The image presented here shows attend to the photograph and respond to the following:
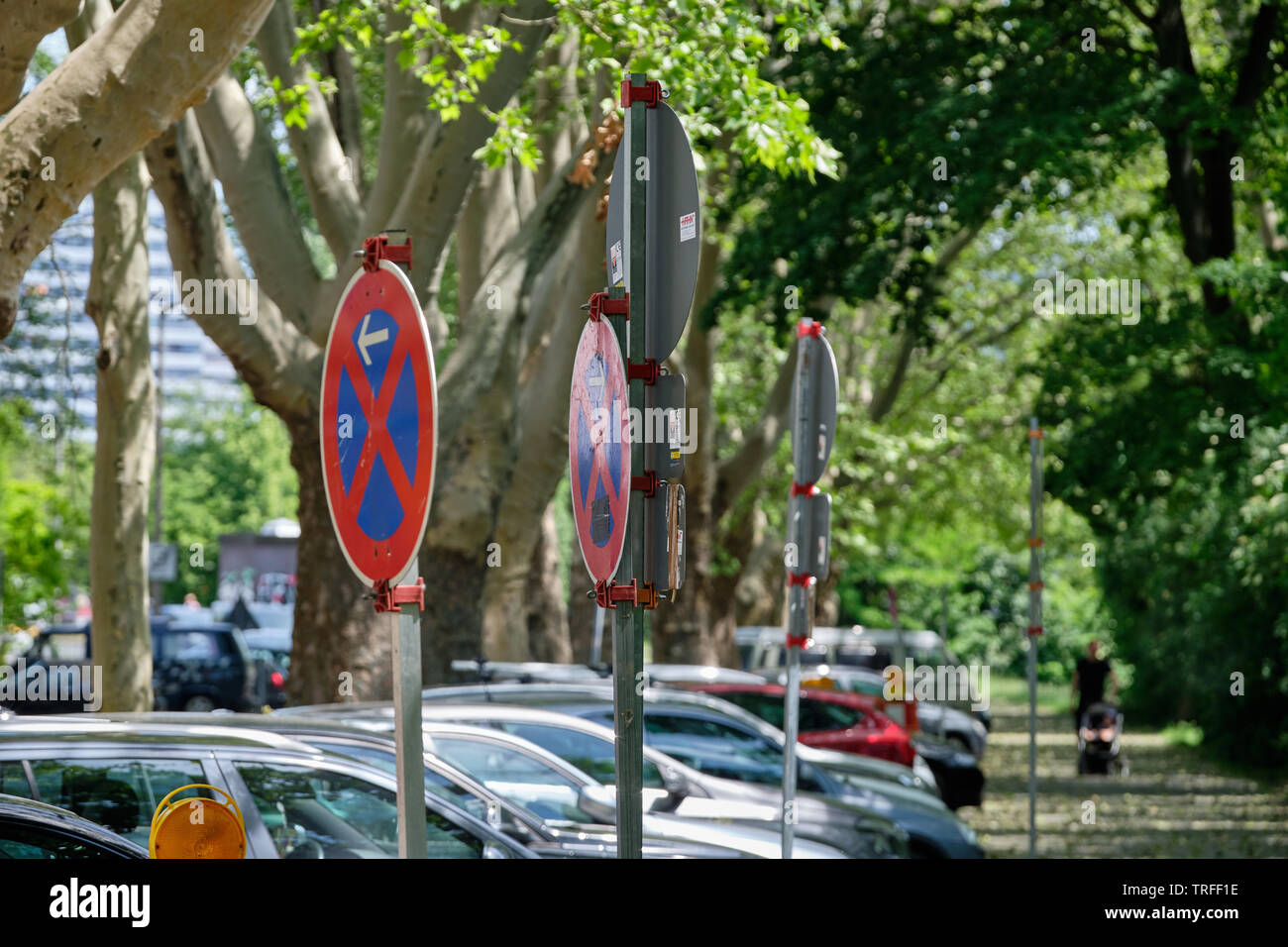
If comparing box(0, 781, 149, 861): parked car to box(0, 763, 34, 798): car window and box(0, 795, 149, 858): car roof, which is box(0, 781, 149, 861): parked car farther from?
box(0, 763, 34, 798): car window

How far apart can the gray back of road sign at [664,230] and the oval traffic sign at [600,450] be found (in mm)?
168

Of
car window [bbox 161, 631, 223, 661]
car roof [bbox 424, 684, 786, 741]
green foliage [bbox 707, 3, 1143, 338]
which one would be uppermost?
green foliage [bbox 707, 3, 1143, 338]

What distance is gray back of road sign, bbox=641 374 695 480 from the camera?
14.4 ft

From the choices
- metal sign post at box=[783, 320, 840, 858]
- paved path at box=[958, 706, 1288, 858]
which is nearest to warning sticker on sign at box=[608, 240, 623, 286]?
metal sign post at box=[783, 320, 840, 858]

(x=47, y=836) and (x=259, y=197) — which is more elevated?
(x=259, y=197)

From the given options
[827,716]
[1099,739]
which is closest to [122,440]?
[827,716]

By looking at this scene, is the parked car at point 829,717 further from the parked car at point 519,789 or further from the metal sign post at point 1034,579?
the parked car at point 519,789

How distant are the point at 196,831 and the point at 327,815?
151 centimetres

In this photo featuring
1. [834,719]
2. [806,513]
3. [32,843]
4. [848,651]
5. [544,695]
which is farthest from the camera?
[848,651]

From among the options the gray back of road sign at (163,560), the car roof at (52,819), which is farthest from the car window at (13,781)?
the gray back of road sign at (163,560)

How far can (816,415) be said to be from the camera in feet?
25.3

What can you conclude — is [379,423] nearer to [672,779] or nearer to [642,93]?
[642,93]

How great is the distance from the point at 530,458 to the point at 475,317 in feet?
9.19

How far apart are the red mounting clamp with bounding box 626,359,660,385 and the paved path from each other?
9329 millimetres
